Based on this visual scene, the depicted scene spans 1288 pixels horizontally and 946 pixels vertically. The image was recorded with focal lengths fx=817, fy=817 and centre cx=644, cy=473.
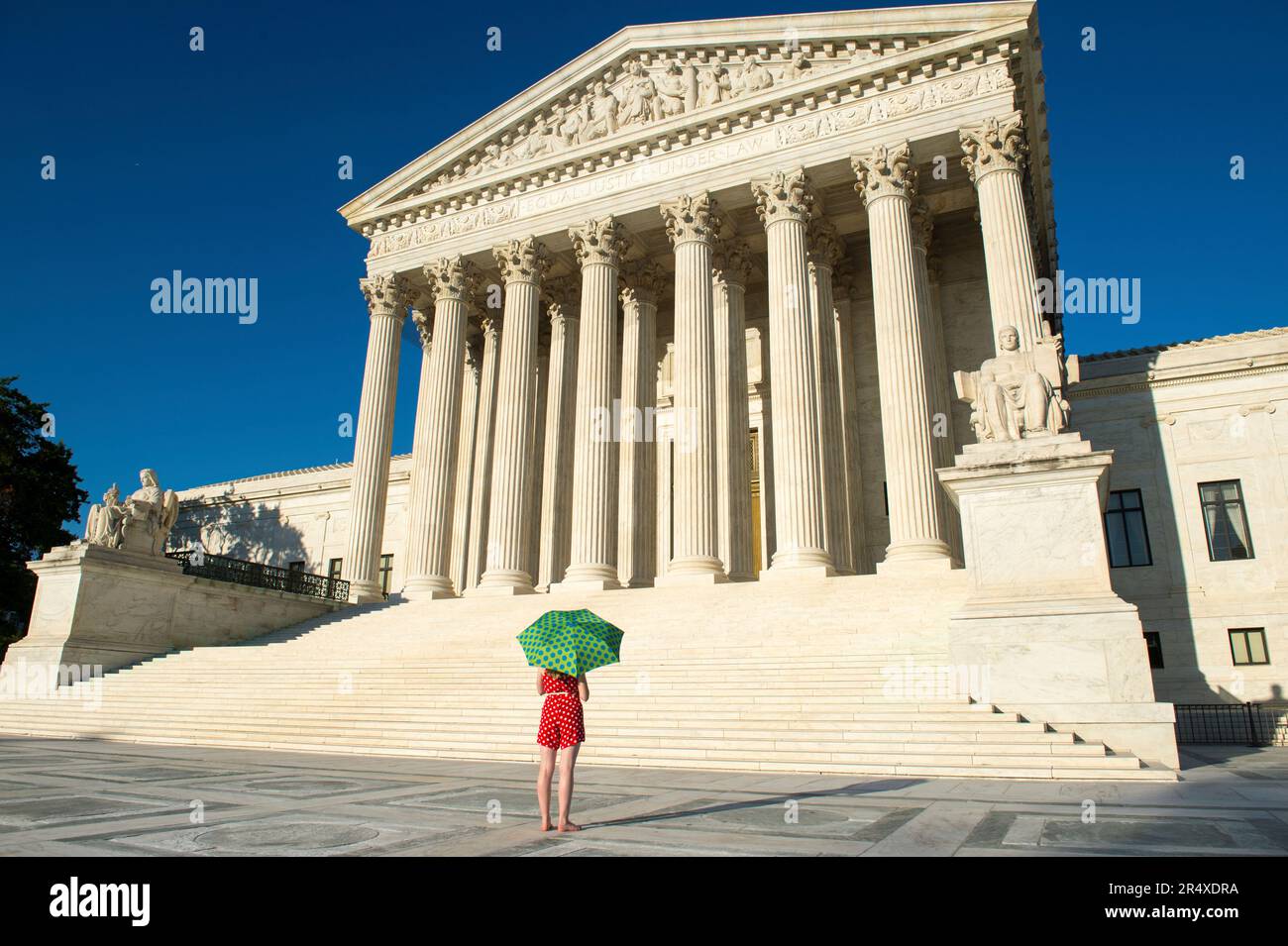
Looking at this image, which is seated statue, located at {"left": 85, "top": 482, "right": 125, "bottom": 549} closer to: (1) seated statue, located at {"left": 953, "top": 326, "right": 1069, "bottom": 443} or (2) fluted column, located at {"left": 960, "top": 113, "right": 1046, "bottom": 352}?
(1) seated statue, located at {"left": 953, "top": 326, "right": 1069, "bottom": 443}

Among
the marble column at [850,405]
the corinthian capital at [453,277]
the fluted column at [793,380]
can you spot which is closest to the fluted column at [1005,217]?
the fluted column at [793,380]

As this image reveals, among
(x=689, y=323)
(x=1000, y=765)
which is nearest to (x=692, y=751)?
(x=1000, y=765)

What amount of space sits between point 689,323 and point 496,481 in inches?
351

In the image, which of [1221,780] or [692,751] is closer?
[1221,780]

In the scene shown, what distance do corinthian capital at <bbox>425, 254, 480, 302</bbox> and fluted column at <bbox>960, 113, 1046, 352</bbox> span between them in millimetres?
18618

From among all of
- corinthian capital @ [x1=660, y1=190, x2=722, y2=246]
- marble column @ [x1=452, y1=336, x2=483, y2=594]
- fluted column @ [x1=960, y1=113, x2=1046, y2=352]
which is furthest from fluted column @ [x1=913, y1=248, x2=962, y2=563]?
marble column @ [x1=452, y1=336, x2=483, y2=594]

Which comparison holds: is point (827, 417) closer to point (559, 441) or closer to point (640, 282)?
point (559, 441)

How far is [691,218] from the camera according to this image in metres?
28.2

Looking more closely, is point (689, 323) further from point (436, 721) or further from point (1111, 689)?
point (1111, 689)

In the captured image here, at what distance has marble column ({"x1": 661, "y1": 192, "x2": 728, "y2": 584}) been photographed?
82.3 feet

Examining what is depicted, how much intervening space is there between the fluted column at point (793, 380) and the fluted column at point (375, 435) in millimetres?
15270

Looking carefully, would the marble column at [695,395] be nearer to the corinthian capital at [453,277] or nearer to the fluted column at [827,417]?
the fluted column at [827,417]

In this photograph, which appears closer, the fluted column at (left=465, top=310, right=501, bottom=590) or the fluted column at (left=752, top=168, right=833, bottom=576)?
the fluted column at (left=752, top=168, right=833, bottom=576)

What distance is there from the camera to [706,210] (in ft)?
92.3
